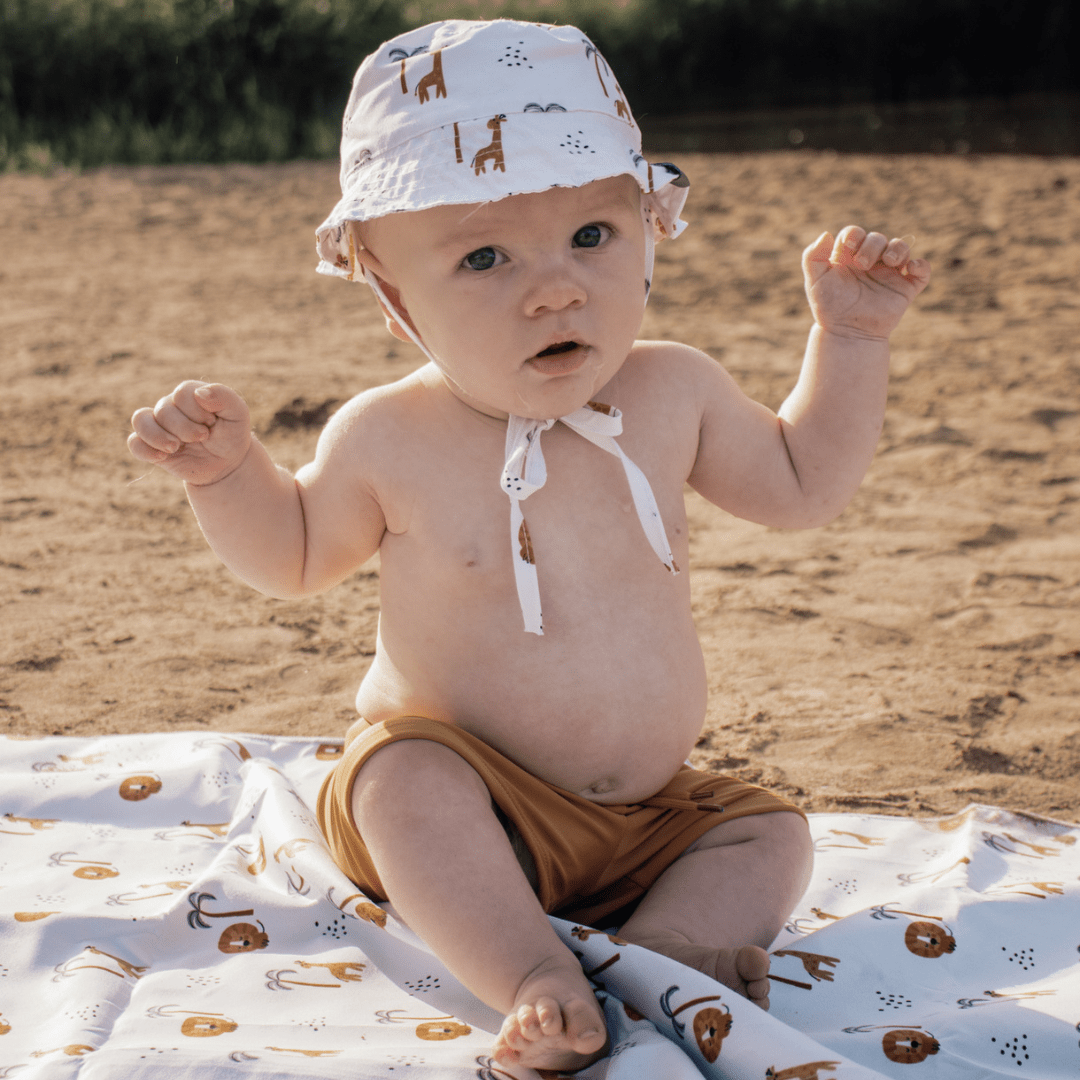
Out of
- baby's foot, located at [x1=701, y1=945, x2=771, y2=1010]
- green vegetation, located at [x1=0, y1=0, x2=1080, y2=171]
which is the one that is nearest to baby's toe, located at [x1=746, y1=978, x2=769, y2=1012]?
baby's foot, located at [x1=701, y1=945, x2=771, y2=1010]

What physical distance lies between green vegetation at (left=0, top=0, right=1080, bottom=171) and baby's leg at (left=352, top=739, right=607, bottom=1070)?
1001 cm

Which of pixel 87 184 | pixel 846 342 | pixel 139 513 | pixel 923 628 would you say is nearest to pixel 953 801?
pixel 923 628

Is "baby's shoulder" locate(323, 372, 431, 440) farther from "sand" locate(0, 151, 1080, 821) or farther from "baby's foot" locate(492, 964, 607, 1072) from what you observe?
"sand" locate(0, 151, 1080, 821)

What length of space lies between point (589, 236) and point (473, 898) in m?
0.86

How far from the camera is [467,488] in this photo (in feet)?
5.56

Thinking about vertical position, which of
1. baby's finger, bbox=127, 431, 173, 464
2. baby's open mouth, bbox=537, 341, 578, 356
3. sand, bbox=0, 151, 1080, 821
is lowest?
sand, bbox=0, 151, 1080, 821

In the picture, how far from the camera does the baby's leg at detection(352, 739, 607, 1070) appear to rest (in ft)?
4.50

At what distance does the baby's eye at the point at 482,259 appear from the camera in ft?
5.06

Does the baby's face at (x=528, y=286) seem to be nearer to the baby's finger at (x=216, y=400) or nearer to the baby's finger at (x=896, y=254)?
the baby's finger at (x=216, y=400)

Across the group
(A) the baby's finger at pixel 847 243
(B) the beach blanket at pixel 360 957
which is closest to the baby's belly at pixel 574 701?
(B) the beach blanket at pixel 360 957

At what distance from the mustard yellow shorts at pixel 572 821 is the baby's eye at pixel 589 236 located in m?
0.67

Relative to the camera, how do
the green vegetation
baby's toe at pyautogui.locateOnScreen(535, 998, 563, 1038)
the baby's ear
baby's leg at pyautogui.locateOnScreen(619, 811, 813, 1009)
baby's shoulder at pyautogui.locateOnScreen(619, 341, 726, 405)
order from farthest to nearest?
the green vegetation → baby's shoulder at pyautogui.locateOnScreen(619, 341, 726, 405) → the baby's ear → baby's leg at pyautogui.locateOnScreen(619, 811, 813, 1009) → baby's toe at pyautogui.locateOnScreen(535, 998, 563, 1038)

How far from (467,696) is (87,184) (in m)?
8.77

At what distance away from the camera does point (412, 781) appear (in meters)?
1.56
